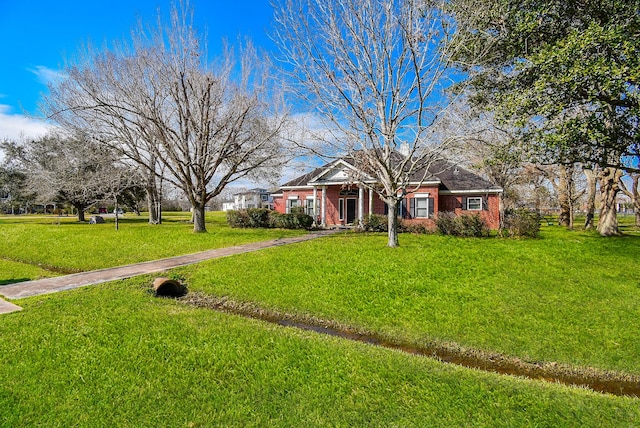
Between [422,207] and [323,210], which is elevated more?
[422,207]

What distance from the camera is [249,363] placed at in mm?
4254

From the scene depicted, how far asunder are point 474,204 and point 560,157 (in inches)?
529

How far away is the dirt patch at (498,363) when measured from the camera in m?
4.77

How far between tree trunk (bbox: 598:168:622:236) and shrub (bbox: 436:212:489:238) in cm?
668

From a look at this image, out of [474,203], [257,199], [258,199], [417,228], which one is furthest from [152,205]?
[257,199]

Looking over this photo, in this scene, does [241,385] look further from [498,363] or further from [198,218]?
[198,218]

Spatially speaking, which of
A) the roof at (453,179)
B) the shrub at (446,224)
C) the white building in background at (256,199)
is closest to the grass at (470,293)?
the shrub at (446,224)

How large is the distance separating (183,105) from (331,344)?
15.1 m

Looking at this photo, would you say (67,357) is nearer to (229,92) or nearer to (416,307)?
(416,307)

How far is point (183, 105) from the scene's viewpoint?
16.6 meters

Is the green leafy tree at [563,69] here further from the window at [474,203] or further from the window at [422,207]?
the window at [474,203]

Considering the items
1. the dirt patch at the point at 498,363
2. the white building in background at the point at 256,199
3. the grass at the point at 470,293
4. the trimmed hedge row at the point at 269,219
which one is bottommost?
the dirt patch at the point at 498,363

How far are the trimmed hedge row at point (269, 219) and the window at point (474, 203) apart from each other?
1031cm

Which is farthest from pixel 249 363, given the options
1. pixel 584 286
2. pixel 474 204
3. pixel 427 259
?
pixel 474 204
